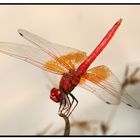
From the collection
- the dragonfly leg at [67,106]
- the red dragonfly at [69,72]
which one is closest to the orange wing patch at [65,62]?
the red dragonfly at [69,72]

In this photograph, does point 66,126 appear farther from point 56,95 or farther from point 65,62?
point 65,62

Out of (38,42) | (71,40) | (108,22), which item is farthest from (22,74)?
(108,22)

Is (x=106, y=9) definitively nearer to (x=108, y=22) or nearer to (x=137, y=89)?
(x=108, y=22)

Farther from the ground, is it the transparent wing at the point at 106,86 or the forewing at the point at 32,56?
the forewing at the point at 32,56

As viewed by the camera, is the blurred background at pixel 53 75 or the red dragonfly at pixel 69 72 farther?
the blurred background at pixel 53 75

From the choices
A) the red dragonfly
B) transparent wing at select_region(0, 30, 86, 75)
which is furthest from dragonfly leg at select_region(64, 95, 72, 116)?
transparent wing at select_region(0, 30, 86, 75)

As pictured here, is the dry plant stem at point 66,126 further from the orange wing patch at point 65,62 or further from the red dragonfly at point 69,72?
the orange wing patch at point 65,62

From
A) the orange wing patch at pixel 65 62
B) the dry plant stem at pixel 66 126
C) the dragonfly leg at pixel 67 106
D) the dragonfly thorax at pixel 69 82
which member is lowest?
the dry plant stem at pixel 66 126

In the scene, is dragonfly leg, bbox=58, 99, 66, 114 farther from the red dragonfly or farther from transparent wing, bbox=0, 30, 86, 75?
transparent wing, bbox=0, 30, 86, 75
